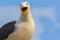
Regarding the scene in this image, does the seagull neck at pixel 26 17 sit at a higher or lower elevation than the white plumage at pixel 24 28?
higher

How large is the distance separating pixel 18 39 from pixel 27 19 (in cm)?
36

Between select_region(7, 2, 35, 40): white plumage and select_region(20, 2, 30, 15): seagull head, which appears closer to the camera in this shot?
select_region(20, 2, 30, 15): seagull head

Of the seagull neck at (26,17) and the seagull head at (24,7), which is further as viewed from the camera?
the seagull neck at (26,17)

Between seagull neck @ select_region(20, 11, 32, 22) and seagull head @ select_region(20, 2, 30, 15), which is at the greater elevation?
seagull head @ select_region(20, 2, 30, 15)

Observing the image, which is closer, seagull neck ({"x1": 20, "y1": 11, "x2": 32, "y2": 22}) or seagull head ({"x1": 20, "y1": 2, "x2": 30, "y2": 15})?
seagull head ({"x1": 20, "y1": 2, "x2": 30, "y2": 15})

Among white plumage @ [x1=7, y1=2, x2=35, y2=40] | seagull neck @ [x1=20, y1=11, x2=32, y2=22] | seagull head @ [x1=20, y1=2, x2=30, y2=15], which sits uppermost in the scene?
seagull head @ [x1=20, y1=2, x2=30, y2=15]

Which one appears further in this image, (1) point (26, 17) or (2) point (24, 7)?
(1) point (26, 17)

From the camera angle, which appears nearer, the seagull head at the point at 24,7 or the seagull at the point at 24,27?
the seagull head at the point at 24,7

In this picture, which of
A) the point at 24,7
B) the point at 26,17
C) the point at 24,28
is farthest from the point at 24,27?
the point at 24,7

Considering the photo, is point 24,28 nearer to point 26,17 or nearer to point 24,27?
point 24,27

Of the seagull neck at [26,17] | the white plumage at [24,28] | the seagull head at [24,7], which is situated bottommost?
the white plumage at [24,28]

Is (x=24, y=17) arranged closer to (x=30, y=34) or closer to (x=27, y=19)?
(x=27, y=19)

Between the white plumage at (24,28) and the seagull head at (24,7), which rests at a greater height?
the seagull head at (24,7)

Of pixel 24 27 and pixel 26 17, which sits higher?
pixel 26 17
